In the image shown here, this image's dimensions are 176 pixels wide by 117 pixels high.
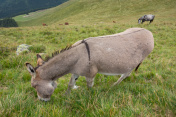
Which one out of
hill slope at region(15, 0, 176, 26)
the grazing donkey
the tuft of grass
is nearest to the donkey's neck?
the grazing donkey

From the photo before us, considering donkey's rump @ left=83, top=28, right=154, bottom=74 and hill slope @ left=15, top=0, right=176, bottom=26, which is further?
hill slope @ left=15, top=0, right=176, bottom=26

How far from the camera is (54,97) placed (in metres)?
3.36

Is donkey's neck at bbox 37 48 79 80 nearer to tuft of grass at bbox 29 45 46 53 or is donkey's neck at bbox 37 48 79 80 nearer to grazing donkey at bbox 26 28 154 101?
grazing donkey at bbox 26 28 154 101

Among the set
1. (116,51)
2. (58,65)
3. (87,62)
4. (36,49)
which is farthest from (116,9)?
(58,65)

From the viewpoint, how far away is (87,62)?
3.10 m

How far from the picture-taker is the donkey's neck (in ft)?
9.80

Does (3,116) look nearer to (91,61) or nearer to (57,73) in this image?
(57,73)

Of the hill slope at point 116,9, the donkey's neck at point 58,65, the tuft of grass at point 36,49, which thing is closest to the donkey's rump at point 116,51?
the donkey's neck at point 58,65

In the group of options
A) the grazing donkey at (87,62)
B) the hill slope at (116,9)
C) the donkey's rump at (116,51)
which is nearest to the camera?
the grazing donkey at (87,62)

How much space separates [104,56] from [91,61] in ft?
1.45

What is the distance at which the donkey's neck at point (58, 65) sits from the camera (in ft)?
9.80

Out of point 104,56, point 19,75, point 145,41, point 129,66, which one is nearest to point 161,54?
point 145,41

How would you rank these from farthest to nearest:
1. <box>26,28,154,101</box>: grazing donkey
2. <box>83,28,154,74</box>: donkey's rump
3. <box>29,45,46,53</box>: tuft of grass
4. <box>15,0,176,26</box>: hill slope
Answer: <box>15,0,176,26</box>: hill slope < <box>29,45,46,53</box>: tuft of grass < <box>83,28,154,74</box>: donkey's rump < <box>26,28,154,101</box>: grazing donkey

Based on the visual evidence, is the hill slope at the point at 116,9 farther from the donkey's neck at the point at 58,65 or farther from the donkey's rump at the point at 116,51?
the donkey's neck at the point at 58,65
